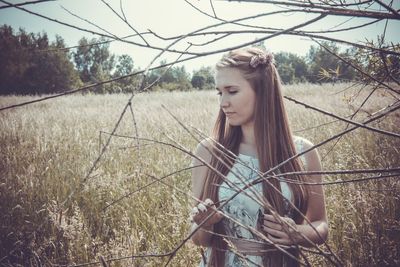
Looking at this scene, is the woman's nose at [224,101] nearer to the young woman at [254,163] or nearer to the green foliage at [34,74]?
the young woman at [254,163]

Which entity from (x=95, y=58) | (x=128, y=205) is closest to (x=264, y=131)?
(x=95, y=58)

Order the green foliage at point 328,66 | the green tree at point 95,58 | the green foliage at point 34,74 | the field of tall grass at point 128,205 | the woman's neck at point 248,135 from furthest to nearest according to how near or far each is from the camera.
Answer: the green foliage at point 34,74, the field of tall grass at point 128,205, the woman's neck at point 248,135, the green foliage at point 328,66, the green tree at point 95,58

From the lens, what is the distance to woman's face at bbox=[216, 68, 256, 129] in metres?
1.61

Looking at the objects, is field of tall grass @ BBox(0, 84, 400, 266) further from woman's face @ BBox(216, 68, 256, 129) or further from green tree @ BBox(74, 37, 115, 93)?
woman's face @ BBox(216, 68, 256, 129)

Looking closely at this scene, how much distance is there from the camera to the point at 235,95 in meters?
1.61

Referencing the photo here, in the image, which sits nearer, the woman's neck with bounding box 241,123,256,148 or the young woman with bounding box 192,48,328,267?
the young woman with bounding box 192,48,328,267

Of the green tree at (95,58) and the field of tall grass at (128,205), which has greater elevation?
the green tree at (95,58)

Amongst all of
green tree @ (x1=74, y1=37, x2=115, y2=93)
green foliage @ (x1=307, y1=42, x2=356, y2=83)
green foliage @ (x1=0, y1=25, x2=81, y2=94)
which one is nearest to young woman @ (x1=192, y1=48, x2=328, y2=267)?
green foliage @ (x1=307, y1=42, x2=356, y2=83)

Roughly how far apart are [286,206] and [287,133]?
1.40ft

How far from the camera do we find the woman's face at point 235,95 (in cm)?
161

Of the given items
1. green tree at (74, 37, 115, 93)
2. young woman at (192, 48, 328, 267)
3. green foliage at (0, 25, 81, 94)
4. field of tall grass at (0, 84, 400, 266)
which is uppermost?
green foliage at (0, 25, 81, 94)

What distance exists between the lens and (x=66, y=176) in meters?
3.36

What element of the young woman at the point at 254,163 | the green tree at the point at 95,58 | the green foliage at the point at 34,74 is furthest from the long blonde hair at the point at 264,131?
the green foliage at the point at 34,74

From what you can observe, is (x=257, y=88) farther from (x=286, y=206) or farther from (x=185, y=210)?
(x=185, y=210)
